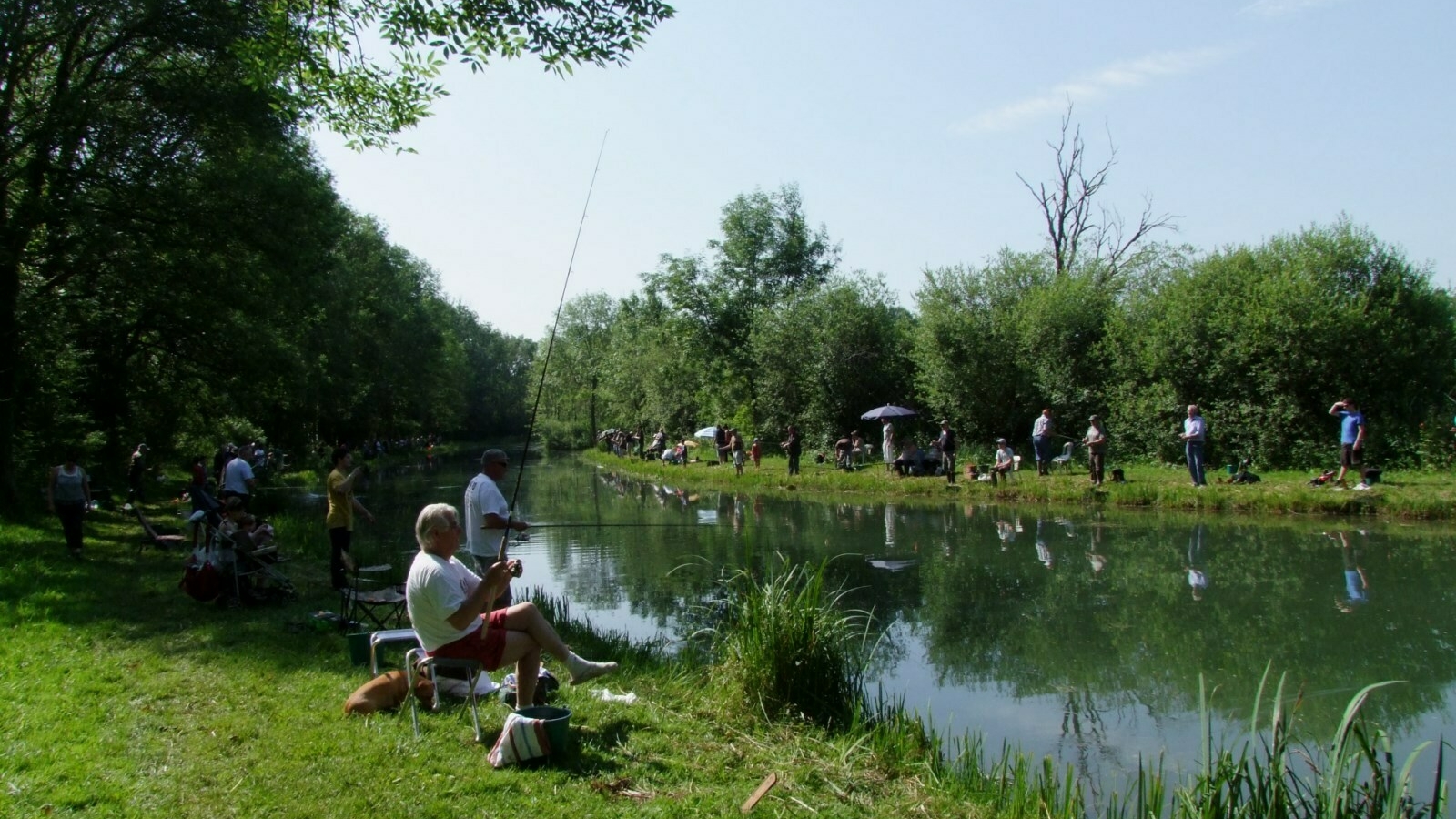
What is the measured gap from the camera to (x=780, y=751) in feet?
18.6

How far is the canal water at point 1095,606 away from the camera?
7.26 meters

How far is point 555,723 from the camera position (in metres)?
4.95

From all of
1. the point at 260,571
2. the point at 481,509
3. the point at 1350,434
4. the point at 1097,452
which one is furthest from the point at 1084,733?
the point at 1097,452

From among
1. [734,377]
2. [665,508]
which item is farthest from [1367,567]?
[734,377]

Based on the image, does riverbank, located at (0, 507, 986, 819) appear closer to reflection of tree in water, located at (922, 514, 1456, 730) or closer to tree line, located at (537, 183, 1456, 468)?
reflection of tree in water, located at (922, 514, 1456, 730)

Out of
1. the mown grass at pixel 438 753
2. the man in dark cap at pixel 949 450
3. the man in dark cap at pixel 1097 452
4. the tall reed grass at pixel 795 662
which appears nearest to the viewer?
the mown grass at pixel 438 753

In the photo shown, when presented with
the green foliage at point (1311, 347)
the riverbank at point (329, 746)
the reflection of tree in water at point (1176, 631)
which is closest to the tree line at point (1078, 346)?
the green foliage at point (1311, 347)

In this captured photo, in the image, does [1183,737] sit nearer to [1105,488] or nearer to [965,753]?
[965,753]

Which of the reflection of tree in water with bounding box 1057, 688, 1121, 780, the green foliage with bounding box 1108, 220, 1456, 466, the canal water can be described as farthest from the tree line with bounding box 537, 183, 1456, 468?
the reflection of tree in water with bounding box 1057, 688, 1121, 780

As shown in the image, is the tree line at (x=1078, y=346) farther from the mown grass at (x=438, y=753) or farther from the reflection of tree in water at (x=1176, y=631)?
the mown grass at (x=438, y=753)

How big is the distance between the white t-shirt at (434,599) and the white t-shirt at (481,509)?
6.98ft

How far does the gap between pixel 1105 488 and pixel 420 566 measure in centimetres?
1832

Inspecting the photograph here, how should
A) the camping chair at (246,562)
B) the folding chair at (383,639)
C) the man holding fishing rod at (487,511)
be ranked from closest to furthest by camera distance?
1. the folding chair at (383,639)
2. the man holding fishing rod at (487,511)
3. the camping chair at (246,562)

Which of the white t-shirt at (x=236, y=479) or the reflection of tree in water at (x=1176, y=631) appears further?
the white t-shirt at (x=236, y=479)
